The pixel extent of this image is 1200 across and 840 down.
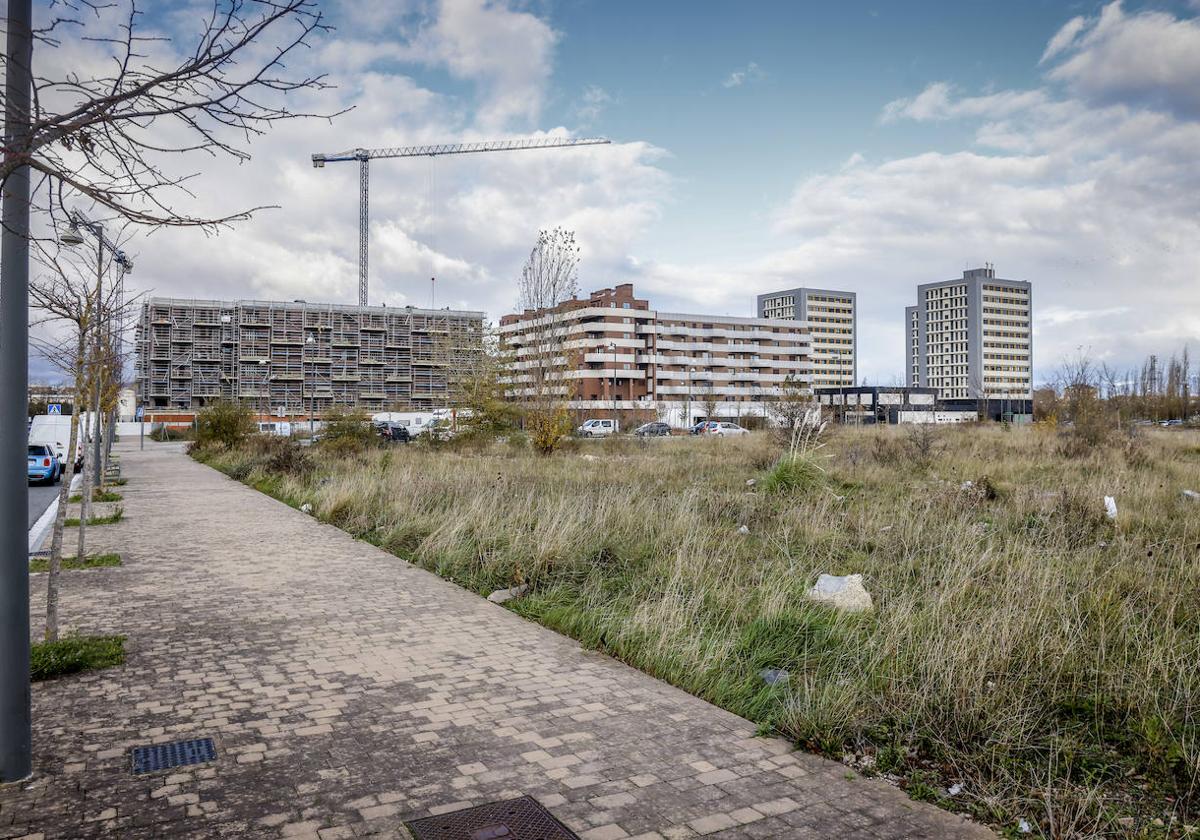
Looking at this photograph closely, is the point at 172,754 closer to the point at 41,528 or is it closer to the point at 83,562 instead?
the point at 83,562

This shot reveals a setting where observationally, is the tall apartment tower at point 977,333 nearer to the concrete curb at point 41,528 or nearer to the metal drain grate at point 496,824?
the concrete curb at point 41,528

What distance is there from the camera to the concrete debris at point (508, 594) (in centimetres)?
816

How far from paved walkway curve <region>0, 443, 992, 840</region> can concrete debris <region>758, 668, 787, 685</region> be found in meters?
0.58

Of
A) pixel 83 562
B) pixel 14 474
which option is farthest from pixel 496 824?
pixel 83 562

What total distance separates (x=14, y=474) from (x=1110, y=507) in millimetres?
12856

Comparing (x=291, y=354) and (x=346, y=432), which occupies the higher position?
→ (x=291, y=354)

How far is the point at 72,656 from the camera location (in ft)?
18.5

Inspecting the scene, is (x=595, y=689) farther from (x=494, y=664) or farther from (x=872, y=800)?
(x=872, y=800)

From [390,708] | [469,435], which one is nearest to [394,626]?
[390,708]

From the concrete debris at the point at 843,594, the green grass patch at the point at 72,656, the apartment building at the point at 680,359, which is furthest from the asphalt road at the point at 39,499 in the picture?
the apartment building at the point at 680,359

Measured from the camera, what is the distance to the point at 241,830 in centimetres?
343

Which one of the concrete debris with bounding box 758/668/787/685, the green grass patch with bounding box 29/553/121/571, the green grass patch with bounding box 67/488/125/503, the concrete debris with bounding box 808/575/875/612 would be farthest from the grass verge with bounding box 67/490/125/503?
the concrete debris with bounding box 758/668/787/685

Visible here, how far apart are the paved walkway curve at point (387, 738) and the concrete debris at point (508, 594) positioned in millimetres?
332

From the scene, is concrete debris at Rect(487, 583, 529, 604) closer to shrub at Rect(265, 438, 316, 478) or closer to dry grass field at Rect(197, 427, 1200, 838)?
dry grass field at Rect(197, 427, 1200, 838)
